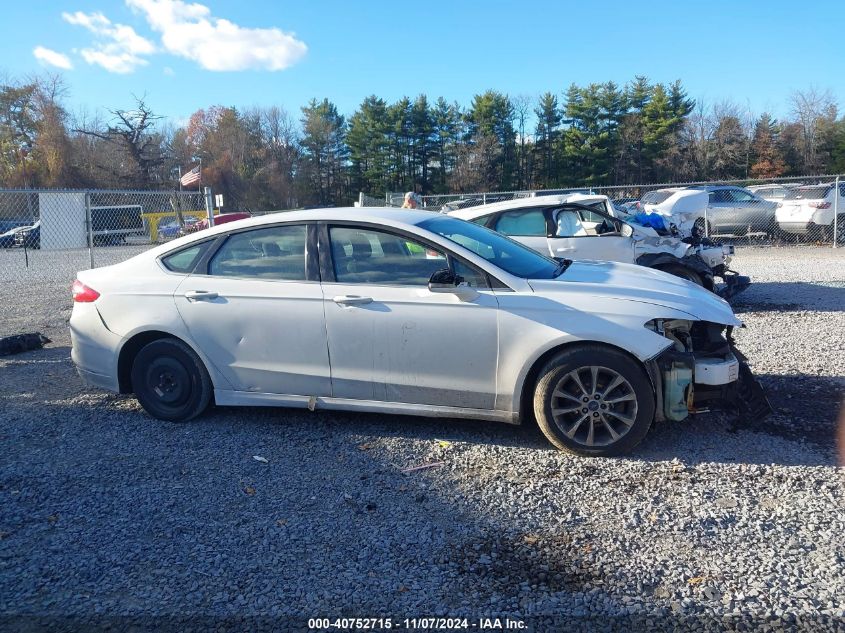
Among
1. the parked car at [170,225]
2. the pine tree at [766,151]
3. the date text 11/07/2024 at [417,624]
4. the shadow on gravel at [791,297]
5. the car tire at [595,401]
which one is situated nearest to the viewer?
the date text 11/07/2024 at [417,624]

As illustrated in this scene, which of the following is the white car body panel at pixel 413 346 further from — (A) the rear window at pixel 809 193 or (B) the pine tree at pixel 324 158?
(B) the pine tree at pixel 324 158

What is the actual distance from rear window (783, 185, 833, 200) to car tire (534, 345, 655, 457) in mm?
16971

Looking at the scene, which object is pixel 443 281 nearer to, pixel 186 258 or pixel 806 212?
pixel 186 258

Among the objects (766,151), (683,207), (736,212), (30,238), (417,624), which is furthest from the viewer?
(766,151)

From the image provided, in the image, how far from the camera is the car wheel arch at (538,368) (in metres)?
4.32

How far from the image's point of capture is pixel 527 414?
4.61 metres

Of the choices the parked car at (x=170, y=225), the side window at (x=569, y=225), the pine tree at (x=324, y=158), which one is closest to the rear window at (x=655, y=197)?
the side window at (x=569, y=225)

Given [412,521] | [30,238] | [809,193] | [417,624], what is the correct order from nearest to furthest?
1. [417,624]
2. [412,521]
3. [809,193]
4. [30,238]

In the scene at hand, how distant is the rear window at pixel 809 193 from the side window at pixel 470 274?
674 inches

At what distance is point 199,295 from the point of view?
16.7 feet

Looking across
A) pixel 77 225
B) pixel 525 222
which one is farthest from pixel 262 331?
pixel 77 225

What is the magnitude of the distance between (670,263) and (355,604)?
7.53 metres

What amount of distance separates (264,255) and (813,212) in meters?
17.7

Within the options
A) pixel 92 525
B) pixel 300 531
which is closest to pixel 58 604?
pixel 92 525
